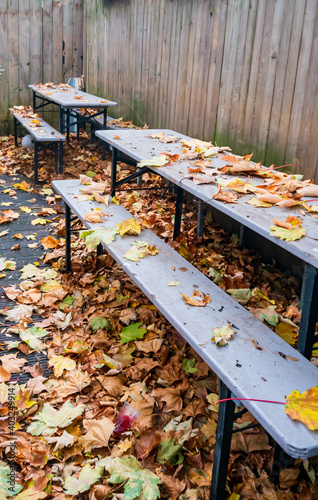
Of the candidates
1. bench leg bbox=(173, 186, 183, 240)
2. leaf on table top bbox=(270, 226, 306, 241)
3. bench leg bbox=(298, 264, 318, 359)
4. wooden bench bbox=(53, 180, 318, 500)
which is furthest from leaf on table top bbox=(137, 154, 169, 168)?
bench leg bbox=(298, 264, 318, 359)

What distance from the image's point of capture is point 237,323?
212 cm

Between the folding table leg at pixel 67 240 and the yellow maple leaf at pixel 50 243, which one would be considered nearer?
the folding table leg at pixel 67 240

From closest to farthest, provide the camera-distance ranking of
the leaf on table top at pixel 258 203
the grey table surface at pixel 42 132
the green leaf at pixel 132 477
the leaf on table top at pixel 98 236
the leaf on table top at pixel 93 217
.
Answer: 1. the green leaf at pixel 132 477
2. the leaf on table top at pixel 258 203
3. the leaf on table top at pixel 98 236
4. the leaf on table top at pixel 93 217
5. the grey table surface at pixel 42 132

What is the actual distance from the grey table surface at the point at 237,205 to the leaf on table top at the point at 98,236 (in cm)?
52

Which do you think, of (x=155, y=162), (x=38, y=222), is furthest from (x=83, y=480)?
(x=38, y=222)

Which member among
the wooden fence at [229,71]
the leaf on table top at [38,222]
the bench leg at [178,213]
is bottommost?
the leaf on table top at [38,222]

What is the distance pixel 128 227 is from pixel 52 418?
1.31 m

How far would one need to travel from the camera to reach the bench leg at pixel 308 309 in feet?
6.81

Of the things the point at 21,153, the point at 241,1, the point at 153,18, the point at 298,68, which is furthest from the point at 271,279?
the point at 21,153

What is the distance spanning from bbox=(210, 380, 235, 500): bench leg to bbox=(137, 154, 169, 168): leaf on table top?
1.76 meters

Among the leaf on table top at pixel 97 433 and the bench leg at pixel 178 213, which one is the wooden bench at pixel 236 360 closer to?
the leaf on table top at pixel 97 433

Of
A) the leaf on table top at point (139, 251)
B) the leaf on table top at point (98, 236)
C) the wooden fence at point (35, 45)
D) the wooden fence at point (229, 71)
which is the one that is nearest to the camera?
the leaf on table top at point (139, 251)

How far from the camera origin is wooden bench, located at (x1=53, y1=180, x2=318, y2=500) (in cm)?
151

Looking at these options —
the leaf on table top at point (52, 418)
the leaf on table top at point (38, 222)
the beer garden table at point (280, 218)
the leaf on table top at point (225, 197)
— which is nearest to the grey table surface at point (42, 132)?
the leaf on table top at point (38, 222)
